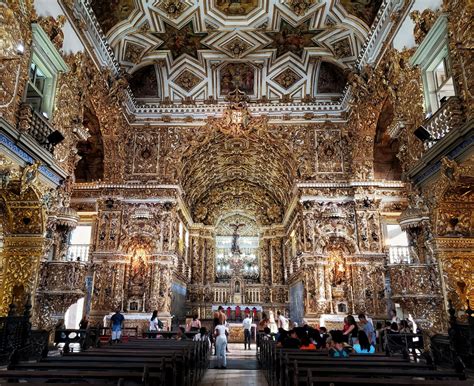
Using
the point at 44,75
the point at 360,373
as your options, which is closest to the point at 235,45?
the point at 44,75

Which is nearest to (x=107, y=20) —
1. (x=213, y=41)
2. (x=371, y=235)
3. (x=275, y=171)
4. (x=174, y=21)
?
(x=174, y=21)

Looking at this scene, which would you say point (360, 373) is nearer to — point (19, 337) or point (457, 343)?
point (457, 343)

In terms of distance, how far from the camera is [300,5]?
45.5 ft

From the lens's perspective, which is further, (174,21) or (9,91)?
(174,21)

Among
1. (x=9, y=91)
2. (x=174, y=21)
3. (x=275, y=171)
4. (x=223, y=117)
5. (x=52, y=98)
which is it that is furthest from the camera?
(x=275, y=171)

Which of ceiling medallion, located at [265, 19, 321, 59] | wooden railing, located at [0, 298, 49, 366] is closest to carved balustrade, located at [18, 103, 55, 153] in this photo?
wooden railing, located at [0, 298, 49, 366]

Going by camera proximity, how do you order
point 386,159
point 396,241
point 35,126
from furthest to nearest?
1. point 386,159
2. point 396,241
3. point 35,126

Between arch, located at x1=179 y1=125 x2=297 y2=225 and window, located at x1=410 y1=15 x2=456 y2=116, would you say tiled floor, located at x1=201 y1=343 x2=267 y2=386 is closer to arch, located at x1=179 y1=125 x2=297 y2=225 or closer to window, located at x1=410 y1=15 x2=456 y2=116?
window, located at x1=410 y1=15 x2=456 y2=116

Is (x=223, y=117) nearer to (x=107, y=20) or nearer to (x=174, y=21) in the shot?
(x=174, y=21)

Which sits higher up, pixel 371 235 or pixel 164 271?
pixel 371 235

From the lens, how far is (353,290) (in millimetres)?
15727

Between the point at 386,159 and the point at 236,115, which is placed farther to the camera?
the point at 386,159

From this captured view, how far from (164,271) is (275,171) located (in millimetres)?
8060

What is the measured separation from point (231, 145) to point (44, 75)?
34.3 ft
